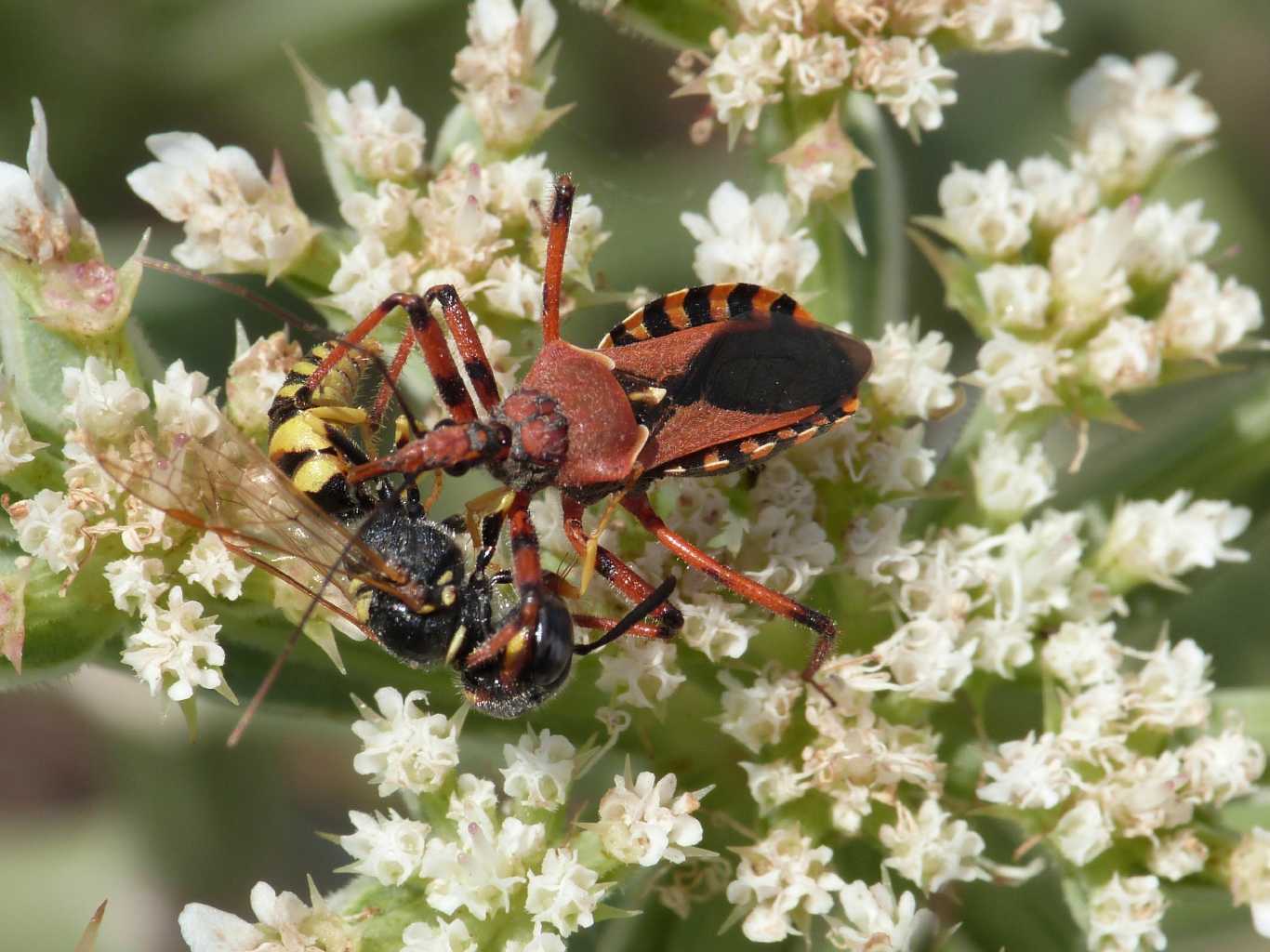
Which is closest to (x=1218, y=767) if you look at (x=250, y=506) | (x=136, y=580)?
(x=250, y=506)

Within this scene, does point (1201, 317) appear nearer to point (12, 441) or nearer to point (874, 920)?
point (874, 920)

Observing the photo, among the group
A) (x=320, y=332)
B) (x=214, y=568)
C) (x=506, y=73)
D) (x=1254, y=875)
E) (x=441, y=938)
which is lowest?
(x=1254, y=875)

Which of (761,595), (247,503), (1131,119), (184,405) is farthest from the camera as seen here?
(1131,119)

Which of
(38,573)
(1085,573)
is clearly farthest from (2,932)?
(1085,573)

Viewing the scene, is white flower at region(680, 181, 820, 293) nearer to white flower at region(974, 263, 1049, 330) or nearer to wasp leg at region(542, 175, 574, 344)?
wasp leg at region(542, 175, 574, 344)

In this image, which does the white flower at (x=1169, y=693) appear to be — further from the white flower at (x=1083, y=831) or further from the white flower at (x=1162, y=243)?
the white flower at (x=1162, y=243)

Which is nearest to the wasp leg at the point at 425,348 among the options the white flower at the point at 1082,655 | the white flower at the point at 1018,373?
the white flower at the point at 1018,373

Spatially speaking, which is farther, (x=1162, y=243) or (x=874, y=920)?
(x=1162, y=243)
